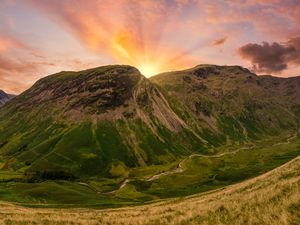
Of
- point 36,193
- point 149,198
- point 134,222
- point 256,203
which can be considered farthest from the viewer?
point 149,198

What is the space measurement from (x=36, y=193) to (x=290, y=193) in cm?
13600

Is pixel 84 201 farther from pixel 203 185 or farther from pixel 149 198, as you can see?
pixel 203 185

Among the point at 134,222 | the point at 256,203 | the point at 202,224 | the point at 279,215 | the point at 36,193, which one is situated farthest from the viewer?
the point at 36,193

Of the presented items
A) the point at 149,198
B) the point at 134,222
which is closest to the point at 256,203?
the point at 134,222

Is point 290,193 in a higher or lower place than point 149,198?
higher

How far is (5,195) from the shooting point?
132m

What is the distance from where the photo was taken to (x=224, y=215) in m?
19.2

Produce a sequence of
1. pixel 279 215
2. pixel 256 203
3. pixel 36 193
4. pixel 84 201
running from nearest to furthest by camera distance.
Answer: pixel 279 215
pixel 256 203
pixel 84 201
pixel 36 193

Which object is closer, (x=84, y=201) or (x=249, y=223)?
(x=249, y=223)

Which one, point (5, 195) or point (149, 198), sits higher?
point (5, 195)

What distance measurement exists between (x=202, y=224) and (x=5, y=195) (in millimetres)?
131262

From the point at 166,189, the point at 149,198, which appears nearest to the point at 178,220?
the point at 149,198

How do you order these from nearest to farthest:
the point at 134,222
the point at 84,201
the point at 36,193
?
the point at 134,222, the point at 84,201, the point at 36,193

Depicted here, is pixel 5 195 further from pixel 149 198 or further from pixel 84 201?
pixel 149 198
